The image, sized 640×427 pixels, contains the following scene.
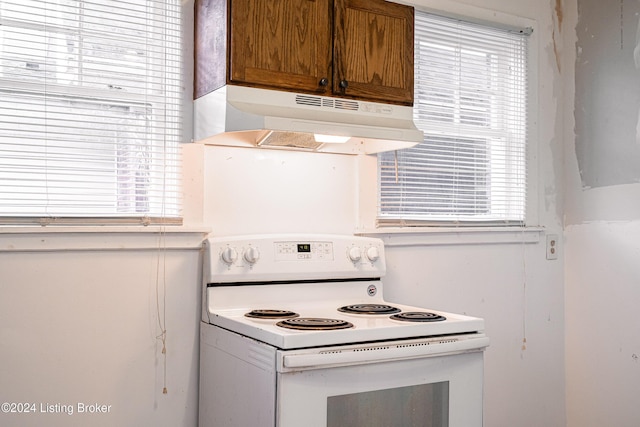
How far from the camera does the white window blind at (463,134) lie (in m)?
2.89

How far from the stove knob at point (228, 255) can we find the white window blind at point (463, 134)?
0.71 meters

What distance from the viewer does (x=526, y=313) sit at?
10.5 feet

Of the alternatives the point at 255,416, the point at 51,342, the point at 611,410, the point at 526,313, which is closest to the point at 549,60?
the point at 526,313

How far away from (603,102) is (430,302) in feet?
3.96

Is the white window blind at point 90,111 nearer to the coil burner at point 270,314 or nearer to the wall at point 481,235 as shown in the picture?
the wall at point 481,235

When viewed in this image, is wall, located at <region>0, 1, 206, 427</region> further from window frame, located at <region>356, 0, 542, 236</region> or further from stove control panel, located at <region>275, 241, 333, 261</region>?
window frame, located at <region>356, 0, 542, 236</region>

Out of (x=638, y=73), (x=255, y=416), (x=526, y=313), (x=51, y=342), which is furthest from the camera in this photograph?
(x=526, y=313)

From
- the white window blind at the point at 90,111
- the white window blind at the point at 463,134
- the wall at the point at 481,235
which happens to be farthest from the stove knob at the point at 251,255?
the white window blind at the point at 463,134

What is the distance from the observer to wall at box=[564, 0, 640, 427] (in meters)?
2.95

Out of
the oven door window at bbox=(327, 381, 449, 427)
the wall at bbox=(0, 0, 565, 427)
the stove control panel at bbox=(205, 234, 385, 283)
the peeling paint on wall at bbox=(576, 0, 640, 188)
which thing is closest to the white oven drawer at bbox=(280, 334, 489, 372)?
the oven door window at bbox=(327, 381, 449, 427)

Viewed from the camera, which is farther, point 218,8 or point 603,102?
point 603,102

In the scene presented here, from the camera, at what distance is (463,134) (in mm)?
3033

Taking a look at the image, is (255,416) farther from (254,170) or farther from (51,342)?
(254,170)

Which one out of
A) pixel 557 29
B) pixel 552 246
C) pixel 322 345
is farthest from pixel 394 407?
pixel 557 29
